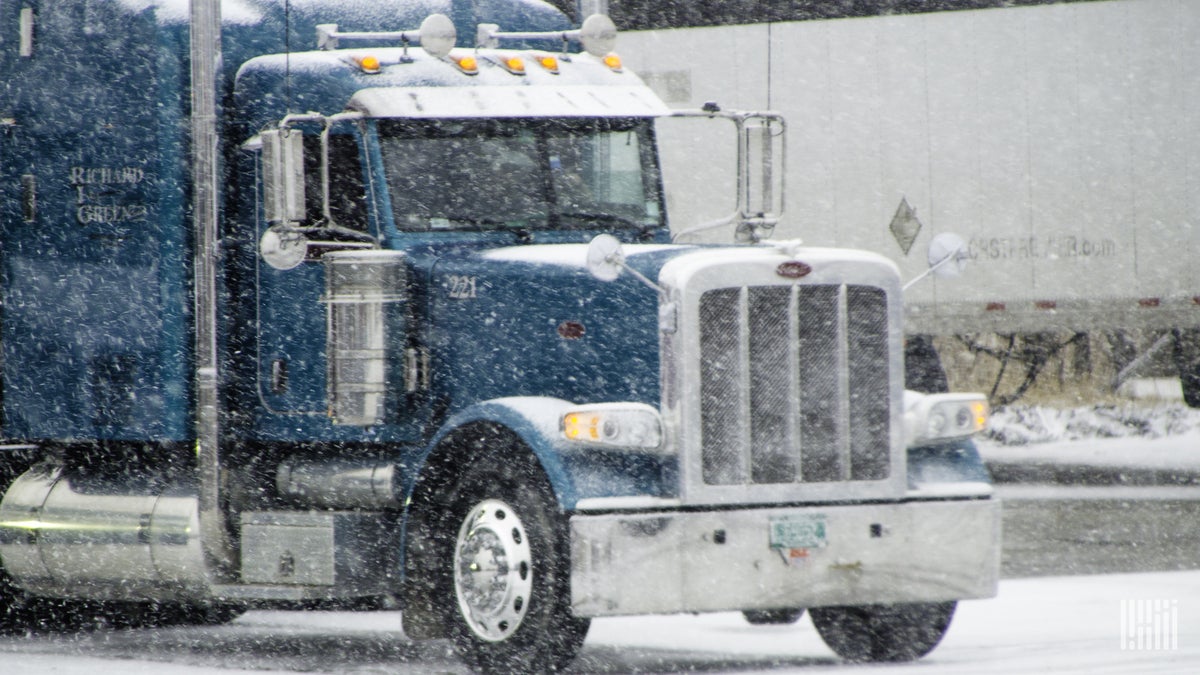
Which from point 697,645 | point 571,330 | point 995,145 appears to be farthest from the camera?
point 995,145

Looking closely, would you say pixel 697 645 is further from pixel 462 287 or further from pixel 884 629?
pixel 462 287

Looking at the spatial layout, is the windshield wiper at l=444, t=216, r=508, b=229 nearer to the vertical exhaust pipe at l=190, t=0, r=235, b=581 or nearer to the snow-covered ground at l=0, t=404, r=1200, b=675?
the vertical exhaust pipe at l=190, t=0, r=235, b=581

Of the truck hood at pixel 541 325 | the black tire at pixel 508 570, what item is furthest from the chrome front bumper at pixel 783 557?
the truck hood at pixel 541 325

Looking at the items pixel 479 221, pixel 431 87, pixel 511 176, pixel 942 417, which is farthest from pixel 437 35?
pixel 942 417

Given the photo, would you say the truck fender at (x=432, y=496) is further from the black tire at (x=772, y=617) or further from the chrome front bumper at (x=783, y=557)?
the black tire at (x=772, y=617)

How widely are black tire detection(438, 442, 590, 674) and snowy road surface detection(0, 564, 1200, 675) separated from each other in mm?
690

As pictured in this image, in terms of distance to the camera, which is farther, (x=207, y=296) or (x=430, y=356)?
(x=207, y=296)

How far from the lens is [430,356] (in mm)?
10578

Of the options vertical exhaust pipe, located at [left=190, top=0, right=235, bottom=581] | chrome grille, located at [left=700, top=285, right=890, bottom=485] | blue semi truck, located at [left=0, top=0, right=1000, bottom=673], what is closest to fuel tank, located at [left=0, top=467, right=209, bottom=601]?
blue semi truck, located at [left=0, top=0, right=1000, bottom=673]

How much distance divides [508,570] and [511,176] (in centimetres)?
214

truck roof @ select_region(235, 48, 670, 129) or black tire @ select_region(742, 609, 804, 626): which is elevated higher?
truck roof @ select_region(235, 48, 670, 129)

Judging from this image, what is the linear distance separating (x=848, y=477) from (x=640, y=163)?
7.24 feet

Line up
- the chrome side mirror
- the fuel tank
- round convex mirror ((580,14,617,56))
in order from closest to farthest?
the chrome side mirror < the fuel tank < round convex mirror ((580,14,617,56))

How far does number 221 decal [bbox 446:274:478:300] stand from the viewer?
10.4 meters
